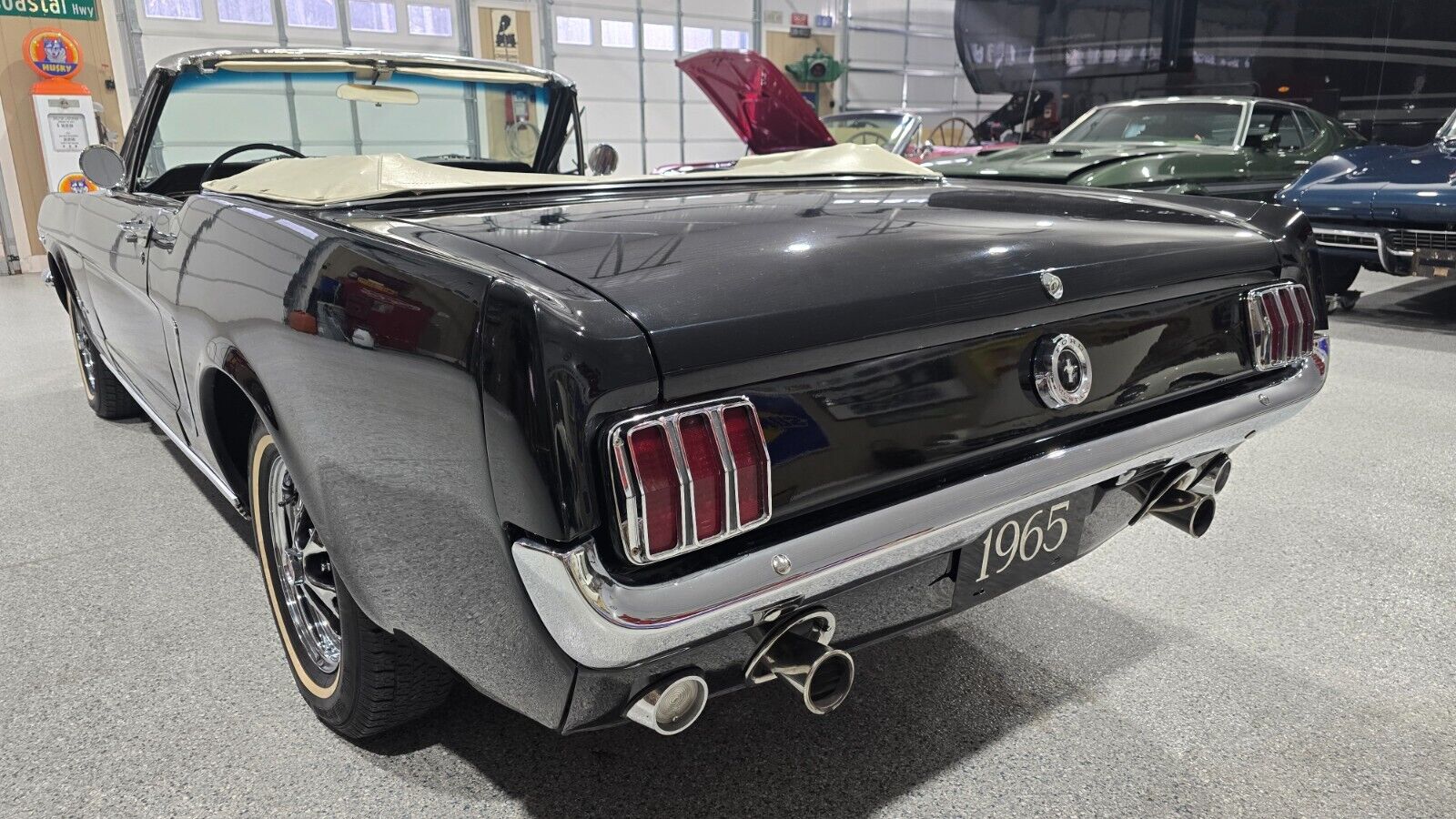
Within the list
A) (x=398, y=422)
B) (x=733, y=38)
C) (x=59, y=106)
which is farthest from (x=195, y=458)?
(x=733, y=38)

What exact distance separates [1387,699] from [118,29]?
36.2 feet

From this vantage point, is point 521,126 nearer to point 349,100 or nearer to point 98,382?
point 349,100

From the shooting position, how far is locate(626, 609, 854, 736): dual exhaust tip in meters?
1.11

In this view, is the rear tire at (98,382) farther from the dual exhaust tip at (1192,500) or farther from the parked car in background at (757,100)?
Result: the dual exhaust tip at (1192,500)

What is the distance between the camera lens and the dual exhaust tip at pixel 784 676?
1112mm

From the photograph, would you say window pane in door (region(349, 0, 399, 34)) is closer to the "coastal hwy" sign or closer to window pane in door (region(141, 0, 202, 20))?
window pane in door (region(141, 0, 202, 20))

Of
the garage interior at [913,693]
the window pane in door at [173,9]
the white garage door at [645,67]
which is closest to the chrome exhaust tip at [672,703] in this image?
the garage interior at [913,693]

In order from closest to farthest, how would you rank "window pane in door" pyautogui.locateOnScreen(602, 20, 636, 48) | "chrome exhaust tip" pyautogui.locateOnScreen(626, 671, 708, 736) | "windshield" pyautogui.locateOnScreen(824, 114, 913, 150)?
"chrome exhaust tip" pyautogui.locateOnScreen(626, 671, 708, 736), "windshield" pyautogui.locateOnScreen(824, 114, 913, 150), "window pane in door" pyautogui.locateOnScreen(602, 20, 636, 48)

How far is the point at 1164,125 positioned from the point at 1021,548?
5898 mm

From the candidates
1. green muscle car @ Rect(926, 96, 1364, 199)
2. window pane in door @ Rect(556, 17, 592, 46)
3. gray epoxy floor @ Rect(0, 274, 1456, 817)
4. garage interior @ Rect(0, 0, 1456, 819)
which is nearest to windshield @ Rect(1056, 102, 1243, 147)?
green muscle car @ Rect(926, 96, 1364, 199)

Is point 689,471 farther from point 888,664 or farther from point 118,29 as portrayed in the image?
point 118,29

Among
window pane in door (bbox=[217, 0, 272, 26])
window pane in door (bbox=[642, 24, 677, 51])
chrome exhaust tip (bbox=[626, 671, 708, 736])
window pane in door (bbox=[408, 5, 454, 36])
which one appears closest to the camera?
chrome exhaust tip (bbox=[626, 671, 708, 736])

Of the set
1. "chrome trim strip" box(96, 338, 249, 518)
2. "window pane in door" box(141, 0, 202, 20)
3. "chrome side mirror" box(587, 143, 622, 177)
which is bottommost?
"chrome trim strip" box(96, 338, 249, 518)

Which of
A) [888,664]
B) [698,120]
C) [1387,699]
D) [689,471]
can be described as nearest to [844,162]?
[888,664]
